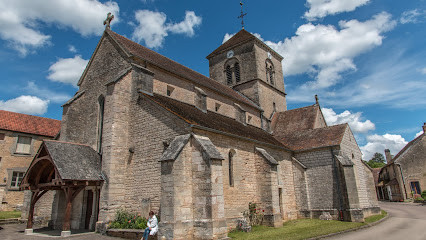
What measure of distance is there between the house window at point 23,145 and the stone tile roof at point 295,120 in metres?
21.7

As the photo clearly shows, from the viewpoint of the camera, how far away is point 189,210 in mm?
10719

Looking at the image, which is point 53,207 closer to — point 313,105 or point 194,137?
point 194,137

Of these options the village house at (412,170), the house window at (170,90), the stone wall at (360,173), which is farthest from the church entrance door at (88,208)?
the village house at (412,170)

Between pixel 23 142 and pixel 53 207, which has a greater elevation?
pixel 23 142

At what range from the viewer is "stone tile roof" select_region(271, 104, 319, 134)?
24.4 meters

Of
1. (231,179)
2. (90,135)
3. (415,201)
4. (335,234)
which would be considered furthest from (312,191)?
(415,201)

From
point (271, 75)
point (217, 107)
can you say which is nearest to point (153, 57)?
point (217, 107)

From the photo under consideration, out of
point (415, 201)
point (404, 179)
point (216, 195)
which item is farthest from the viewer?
point (404, 179)

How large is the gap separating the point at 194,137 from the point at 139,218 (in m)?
4.17

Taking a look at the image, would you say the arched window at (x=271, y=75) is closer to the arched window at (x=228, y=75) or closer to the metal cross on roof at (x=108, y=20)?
the arched window at (x=228, y=75)

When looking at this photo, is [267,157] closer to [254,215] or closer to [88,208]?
[254,215]

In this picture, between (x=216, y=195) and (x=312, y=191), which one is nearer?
(x=216, y=195)

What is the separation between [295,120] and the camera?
25.5 m

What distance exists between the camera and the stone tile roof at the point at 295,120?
24.4 meters
